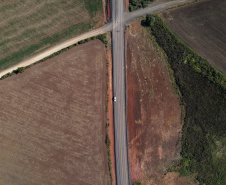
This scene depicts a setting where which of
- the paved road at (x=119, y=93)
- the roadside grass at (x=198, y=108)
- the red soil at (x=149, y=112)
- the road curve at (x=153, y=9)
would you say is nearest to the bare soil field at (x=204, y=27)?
the road curve at (x=153, y=9)

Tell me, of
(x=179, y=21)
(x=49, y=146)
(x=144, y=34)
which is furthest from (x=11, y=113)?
(x=179, y=21)

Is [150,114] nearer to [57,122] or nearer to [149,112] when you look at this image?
[149,112]

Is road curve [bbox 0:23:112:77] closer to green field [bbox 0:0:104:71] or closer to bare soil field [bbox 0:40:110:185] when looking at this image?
green field [bbox 0:0:104:71]

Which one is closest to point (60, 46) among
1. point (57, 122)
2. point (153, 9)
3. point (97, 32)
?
point (97, 32)

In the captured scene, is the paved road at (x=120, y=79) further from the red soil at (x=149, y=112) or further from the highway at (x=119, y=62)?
the red soil at (x=149, y=112)

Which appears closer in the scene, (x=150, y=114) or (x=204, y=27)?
(x=150, y=114)
